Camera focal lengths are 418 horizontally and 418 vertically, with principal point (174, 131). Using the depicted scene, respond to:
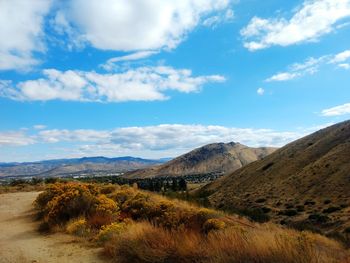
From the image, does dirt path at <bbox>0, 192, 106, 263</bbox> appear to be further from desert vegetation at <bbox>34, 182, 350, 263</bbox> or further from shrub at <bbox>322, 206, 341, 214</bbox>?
shrub at <bbox>322, 206, 341, 214</bbox>

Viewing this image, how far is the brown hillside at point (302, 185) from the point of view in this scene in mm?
49306

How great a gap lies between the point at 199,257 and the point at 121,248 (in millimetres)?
2515

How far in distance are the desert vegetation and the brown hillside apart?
28696 millimetres

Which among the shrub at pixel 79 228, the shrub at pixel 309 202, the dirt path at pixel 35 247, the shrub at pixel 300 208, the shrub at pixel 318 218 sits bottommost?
the shrub at pixel 318 218

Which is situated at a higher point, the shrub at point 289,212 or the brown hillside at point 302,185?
the brown hillside at point 302,185

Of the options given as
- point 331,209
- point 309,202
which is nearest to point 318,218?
point 331,209

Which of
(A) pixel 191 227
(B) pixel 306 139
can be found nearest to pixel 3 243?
(A) pixel 191 227

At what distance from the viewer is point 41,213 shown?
19797mm

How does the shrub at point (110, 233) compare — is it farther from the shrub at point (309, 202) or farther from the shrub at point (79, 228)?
the shrub at point (309, 202)

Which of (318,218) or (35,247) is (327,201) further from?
(35,247)

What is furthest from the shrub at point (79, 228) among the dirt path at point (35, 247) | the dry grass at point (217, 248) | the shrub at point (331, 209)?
the shrub at point (331, 209)

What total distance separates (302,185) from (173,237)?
5846 centimetres

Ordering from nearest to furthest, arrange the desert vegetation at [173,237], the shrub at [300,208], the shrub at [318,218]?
the desert vegetation at [173,237]
the shrub at [318,218]
the shrub at [300,208]

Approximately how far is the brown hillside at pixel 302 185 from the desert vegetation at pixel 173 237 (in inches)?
1130
